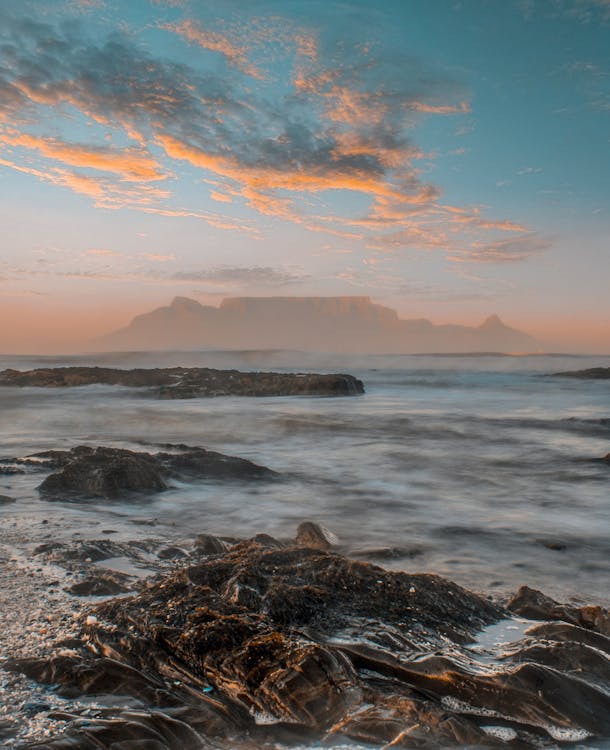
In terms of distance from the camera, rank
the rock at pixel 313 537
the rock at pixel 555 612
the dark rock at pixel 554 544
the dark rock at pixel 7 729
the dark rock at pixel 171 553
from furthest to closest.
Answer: the dark rock at pixel 554 544 → the rock at pixel 313 537 → the dark rock at pixel 171 553 → the rock at pixel 555 612 → the dark rock at pixel 7 729

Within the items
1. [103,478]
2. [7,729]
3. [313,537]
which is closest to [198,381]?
[103,478]

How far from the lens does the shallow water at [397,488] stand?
6.22 m

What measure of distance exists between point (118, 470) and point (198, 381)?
26604 millimetres

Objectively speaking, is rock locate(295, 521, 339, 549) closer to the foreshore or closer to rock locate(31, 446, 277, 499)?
the foreshore

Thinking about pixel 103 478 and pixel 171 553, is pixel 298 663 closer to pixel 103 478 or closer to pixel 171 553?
pixel 171 553

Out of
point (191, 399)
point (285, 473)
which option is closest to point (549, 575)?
point (285, 473)

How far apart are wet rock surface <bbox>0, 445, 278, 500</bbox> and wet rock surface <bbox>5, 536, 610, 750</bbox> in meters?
4.49

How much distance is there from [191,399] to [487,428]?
15401mm

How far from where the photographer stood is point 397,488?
985cm

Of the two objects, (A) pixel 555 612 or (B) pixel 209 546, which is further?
(B) pixel 209 546

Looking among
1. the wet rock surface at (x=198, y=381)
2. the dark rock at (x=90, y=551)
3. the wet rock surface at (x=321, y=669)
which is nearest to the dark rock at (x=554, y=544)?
the wet rock surface at (x=321, y=669)

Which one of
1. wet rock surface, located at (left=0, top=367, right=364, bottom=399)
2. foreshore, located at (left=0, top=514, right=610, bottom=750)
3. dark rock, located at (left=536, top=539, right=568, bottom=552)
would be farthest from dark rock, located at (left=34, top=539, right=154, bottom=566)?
wet rock surface, located at (left=0, top=367, right=364, bottom=399)

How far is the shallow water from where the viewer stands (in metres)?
6.22

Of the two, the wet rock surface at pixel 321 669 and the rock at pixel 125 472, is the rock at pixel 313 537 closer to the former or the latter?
the wet rock surface at pixel 321 669
